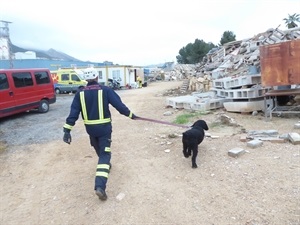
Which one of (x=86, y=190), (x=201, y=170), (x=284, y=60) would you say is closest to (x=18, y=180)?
(x=86, y=190)

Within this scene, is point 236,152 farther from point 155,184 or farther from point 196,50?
point 196,50

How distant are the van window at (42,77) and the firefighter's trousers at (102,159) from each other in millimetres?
8475

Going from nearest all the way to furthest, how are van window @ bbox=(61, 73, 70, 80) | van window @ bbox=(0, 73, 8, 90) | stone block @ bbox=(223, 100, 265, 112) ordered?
stone block @ bbox=(223, 100, 265, 112), van window @ bbox=(0, 73, 8, 90), van window @ bbox=(61, 73, 70, 80)

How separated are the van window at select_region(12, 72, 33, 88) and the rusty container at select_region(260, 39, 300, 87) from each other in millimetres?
8568

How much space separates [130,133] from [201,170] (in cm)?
333

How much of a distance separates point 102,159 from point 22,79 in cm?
832

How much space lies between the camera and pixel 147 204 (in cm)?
369

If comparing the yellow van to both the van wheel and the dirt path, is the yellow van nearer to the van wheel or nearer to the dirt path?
the van wheel

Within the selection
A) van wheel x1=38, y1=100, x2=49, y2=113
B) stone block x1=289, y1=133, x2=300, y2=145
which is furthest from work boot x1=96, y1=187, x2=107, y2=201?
van wheel x1=38, y1=100, x2=49, y2=113

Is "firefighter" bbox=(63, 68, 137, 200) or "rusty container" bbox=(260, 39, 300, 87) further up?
"rusty container" bbox=(260, 39, 300, 87)

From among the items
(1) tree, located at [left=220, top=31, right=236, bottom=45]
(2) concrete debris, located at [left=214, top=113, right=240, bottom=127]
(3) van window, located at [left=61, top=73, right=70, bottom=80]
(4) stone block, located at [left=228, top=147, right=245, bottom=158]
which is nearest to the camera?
(4) stone block, located at [left=228, top=147, right=245, bottom=158]

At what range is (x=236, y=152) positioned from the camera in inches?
197

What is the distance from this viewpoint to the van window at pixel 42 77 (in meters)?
11.7

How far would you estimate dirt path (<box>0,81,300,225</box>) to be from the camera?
3.41 m
